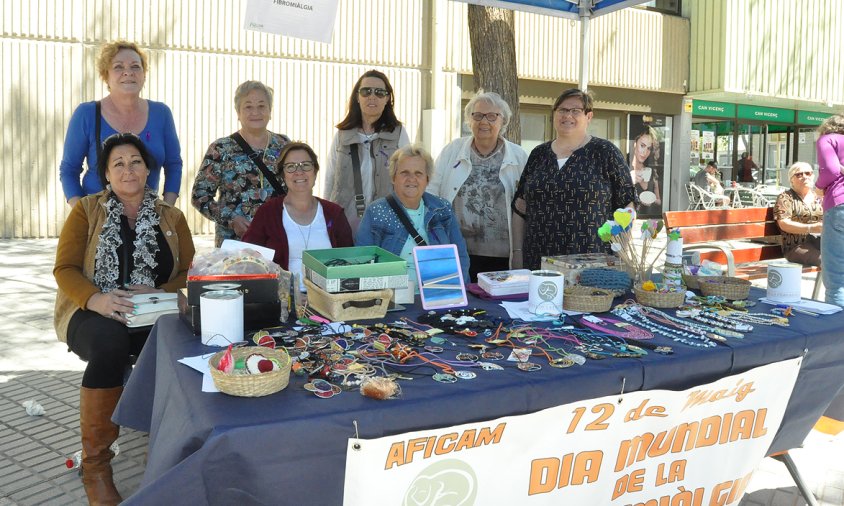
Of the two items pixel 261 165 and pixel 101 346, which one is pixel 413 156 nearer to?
pixel 261 165

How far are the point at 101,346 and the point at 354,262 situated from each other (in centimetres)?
105

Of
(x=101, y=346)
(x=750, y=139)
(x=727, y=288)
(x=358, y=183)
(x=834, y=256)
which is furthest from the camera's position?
(x=750, y=139)

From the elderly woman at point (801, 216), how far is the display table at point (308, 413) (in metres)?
4.53

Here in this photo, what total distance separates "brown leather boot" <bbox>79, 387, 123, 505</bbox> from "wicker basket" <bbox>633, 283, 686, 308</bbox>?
2087 millimetres

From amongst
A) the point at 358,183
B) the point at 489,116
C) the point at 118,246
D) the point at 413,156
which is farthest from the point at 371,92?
the point at 118,246

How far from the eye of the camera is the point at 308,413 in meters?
1.59

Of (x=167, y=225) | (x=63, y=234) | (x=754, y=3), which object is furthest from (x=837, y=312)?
(x=754, y=3)

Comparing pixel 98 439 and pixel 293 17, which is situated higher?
pixel 293 17

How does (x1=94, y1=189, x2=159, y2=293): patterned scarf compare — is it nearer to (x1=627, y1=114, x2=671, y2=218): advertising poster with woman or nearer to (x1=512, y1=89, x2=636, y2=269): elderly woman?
(x1=512, y1=89, x2=636, y2=269): elderly woman

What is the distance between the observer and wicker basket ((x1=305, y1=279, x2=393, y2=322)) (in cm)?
234

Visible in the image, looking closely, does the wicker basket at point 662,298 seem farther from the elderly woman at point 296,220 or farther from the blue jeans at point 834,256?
the blue jeans at point 834,256

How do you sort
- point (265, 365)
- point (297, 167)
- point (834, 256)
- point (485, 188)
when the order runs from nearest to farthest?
point (265, 365) < point (297, 167) < point (485, 188) < point (834, 256)

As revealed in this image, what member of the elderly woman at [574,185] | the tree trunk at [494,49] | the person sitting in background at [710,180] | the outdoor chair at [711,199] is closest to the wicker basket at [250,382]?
the elderly woman at [574,185]

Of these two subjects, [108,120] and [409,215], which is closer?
[409,215]
